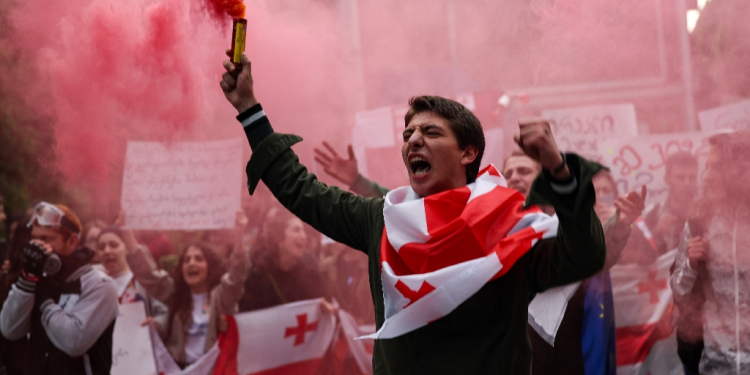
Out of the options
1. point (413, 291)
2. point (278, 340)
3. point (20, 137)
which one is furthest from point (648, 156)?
point (20, 137)

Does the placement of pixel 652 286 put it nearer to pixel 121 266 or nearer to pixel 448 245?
pixel 448 245

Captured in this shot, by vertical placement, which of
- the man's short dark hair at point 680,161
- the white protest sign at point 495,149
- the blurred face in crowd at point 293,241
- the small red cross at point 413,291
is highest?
the white protest sign at point 495,149

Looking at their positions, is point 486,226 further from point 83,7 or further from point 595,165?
point 83,7

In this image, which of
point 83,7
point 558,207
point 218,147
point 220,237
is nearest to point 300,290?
point 220,237

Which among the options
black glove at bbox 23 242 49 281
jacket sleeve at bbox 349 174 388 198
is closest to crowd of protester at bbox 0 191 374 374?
black glove at bbox 23 242 49 281

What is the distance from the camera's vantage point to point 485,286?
4.79 feet

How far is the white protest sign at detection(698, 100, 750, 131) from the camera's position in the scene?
367 cm

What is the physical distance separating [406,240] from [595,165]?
47 centimetres

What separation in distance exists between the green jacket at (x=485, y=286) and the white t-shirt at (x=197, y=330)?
211 cm

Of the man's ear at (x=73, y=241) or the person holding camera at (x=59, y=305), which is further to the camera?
the man's ear at (x=73, y=241)

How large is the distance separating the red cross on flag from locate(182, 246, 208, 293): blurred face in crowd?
246 mm

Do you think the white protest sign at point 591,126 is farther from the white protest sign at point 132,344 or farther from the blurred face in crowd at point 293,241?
the white protest sign at point 132,344

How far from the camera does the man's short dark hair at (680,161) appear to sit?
382 cm

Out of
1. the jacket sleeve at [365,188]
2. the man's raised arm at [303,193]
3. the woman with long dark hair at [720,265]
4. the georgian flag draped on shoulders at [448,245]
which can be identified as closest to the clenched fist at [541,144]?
the georgian flag draped on shoulders at [448,245]
